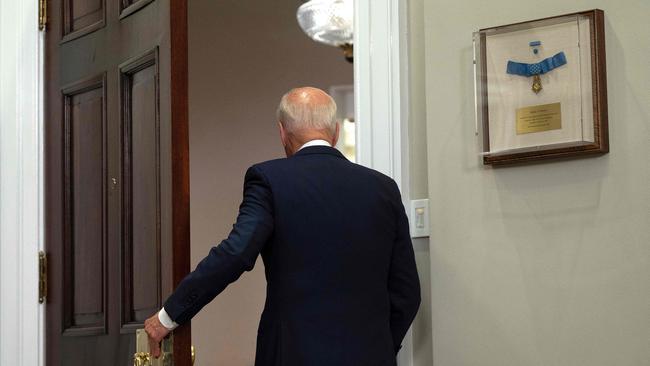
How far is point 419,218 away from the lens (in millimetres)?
3266

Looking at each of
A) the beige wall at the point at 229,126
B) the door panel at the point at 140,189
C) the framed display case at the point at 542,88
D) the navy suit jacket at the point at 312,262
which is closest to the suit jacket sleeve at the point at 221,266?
the navy suit jacket at the point at 312,262

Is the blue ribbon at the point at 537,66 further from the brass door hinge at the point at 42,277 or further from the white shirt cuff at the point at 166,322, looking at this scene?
the brass door hinge at the point at 42,277

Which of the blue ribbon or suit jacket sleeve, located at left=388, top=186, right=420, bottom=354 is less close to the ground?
the blue ribbon

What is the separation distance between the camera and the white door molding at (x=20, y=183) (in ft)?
11.7

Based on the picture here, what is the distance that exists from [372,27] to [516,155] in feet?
2.22

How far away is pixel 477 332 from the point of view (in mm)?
3092

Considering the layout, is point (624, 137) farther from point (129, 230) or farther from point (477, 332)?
point (129, 230)

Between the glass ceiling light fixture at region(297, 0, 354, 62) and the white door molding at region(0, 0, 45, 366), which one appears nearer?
the white door molding at region(0, 0, 45, 366)

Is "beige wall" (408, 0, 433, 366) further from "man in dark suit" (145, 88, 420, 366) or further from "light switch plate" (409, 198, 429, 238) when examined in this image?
"man in dark suit" (145, 88, 420, 366)

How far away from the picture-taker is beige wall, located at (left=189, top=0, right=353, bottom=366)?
6.92 m

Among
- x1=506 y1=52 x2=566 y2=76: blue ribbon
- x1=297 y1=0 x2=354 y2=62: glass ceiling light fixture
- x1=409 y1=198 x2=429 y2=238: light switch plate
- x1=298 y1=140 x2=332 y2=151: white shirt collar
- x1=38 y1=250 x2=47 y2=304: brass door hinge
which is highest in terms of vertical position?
x1=297 y1=0 x2=354 y2=62: glass ceiling light fixture

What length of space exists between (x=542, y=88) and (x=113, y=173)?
1.30m

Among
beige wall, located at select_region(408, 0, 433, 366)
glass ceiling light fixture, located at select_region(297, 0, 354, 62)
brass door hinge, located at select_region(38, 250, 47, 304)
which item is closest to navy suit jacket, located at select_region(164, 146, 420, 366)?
beige wall, located at select_region(408, 0, 433, 366)

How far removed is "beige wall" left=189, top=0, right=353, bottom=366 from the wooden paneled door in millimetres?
3330
